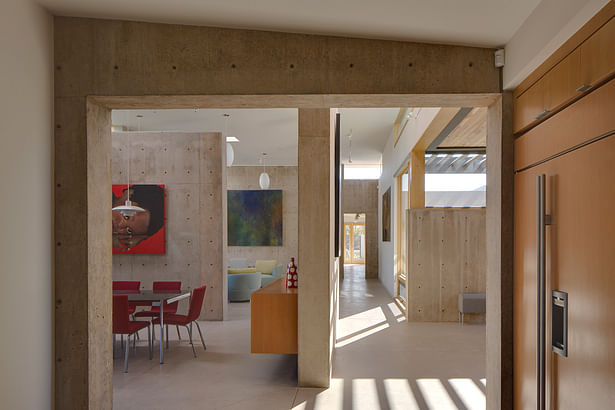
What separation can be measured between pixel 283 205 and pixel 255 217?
40.0 inches

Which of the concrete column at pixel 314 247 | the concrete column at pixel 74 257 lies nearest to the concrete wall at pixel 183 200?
the concrete column at pixel 314 247

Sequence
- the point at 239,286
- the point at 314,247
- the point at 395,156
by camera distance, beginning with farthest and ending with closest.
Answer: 1. the point at 395,156
2. the point at 239,286
3. the point at 314,247

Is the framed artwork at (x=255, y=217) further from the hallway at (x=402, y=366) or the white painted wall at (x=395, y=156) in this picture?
the hallway at (x=402, y=366)

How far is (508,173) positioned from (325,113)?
83.3 inches

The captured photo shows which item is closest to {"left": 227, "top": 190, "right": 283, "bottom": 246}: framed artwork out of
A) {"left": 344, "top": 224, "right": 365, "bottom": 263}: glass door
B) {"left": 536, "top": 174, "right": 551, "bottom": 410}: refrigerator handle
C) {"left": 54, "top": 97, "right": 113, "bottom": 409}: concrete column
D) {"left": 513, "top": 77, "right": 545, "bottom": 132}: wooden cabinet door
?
{"left": 54, "top": 97, "right": 113, "bottom": 409}: concrete column

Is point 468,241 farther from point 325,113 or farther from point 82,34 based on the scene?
point 82,34

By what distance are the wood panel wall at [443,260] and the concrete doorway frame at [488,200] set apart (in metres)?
5.03

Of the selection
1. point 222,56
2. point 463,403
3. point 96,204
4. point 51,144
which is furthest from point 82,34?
point 463,403

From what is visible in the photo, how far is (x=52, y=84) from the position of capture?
2938 millimetres

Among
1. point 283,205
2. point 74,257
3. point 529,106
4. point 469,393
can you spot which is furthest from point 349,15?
point 283,205

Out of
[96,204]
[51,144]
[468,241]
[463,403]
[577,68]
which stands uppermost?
[577,68]

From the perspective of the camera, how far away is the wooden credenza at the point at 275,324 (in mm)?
4586

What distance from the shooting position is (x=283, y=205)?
49.4ft

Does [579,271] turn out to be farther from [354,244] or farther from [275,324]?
[354,244]
